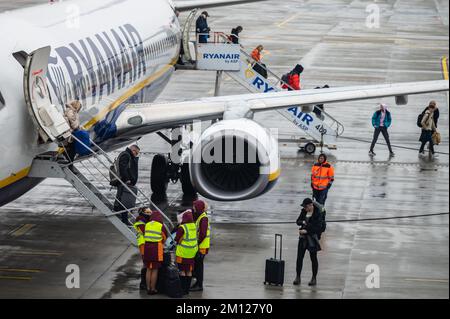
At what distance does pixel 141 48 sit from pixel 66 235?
5521 millimetres

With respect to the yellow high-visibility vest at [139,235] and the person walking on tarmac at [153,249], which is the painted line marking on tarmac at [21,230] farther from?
the person walking on tarmac at [153,249]

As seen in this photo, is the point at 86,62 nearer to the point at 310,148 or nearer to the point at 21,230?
the point at 21,230

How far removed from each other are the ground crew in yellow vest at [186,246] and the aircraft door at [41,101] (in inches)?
102

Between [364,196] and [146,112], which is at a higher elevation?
[146,112]

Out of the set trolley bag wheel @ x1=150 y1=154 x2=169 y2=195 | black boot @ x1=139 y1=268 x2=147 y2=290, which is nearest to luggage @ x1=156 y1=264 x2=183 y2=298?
black boot @ x1=139 y1=268 x2=147 y2=290

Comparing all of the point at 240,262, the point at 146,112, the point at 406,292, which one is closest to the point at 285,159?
the point at 146,112

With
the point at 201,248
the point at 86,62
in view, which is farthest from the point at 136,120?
the point at 201,248

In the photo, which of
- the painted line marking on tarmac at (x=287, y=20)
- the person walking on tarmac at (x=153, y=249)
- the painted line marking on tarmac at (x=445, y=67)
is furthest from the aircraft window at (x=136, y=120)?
the painted line marking on tarmac at (x=287, y=20)

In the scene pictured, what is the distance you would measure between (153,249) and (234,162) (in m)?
2.49

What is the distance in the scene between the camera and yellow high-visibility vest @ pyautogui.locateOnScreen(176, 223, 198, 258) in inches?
704

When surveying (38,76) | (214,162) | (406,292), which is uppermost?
(38,76)

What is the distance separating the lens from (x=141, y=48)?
2511 cm

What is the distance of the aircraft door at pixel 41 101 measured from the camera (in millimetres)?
17141

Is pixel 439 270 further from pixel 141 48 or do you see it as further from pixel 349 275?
pixel 141 48
